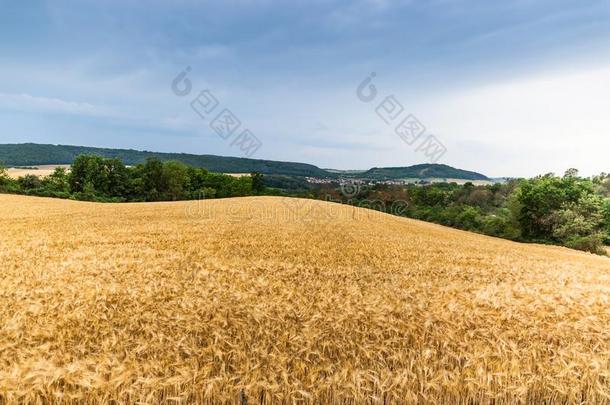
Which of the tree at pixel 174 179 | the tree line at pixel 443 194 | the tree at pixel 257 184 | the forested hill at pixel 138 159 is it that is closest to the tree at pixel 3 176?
the tree line at pixel 443 194

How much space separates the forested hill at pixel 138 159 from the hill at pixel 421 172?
24931 mm

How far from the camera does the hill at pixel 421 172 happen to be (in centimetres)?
14612

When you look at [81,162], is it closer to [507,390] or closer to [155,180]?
[155,180]

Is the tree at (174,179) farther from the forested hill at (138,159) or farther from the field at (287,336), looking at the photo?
the field at (287,336)

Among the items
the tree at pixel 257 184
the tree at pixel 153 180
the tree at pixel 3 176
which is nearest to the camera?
the tree at pixel 3 176

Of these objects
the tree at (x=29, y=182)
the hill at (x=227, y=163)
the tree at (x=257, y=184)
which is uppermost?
the hill at (x=227, y=163)

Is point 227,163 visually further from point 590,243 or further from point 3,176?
point 590,243

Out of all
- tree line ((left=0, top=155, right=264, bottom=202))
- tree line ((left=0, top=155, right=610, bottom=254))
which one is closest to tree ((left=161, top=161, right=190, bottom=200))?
tree line ((left=0, top=155, right=264, bottom=202))

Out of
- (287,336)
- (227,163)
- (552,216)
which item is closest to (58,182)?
(227,163)

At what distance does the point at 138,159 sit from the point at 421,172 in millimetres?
121117

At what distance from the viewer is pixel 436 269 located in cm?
934

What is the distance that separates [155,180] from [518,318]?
81.9m

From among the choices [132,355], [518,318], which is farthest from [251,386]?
[518,318]

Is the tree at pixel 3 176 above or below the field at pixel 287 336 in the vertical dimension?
below
